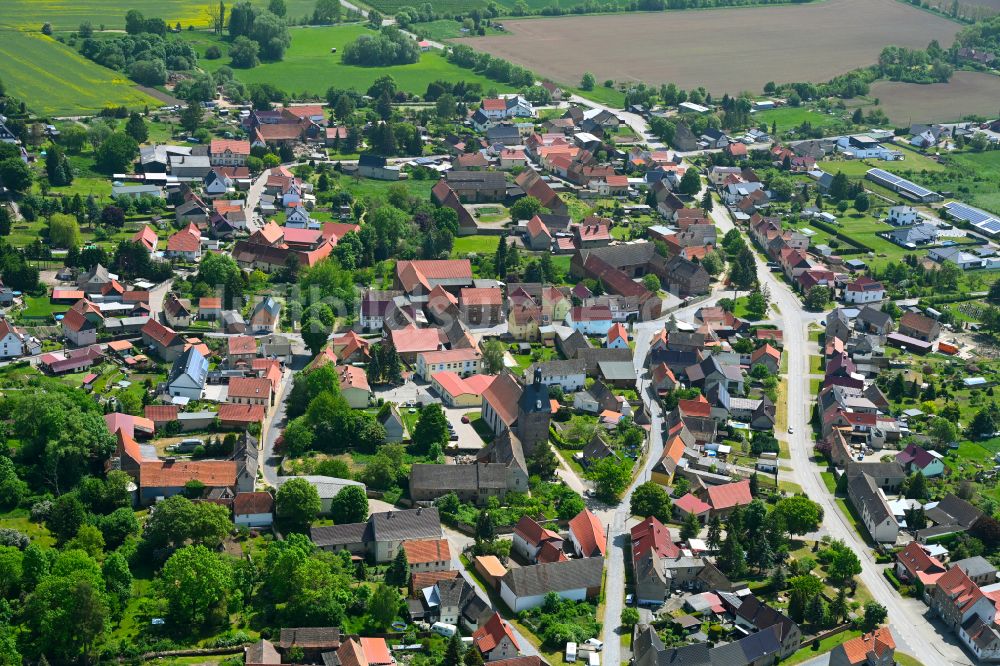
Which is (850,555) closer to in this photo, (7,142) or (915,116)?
(7,142)

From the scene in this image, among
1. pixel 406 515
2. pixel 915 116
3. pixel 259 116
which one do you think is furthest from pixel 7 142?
pixel 915 116

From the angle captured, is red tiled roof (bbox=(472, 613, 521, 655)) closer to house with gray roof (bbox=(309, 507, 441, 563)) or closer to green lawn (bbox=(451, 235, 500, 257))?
house with gray roof (bbox=(309, 507, 441, 563))

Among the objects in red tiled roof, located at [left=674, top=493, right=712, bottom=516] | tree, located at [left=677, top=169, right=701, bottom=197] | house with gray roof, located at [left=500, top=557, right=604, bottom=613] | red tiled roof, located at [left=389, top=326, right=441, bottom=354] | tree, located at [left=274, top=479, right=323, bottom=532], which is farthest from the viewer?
tree, located at [left=677, top=169, right=701, bottom=197]

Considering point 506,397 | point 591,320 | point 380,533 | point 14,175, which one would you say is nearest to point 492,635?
point 380,533

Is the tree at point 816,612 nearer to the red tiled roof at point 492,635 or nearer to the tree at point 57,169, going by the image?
the red tiled roof at point 492,635

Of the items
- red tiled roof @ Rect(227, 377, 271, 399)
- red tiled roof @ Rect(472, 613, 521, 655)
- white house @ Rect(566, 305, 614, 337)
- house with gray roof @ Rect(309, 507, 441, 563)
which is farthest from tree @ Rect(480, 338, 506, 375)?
red tiled roof @ Rect(472, 613, 521, 655)
